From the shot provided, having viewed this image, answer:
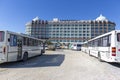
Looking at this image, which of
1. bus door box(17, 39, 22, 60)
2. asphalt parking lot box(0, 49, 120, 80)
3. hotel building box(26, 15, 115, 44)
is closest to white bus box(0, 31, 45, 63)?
bus door box(17, 39, 22, 60)

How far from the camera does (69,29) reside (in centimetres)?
13988

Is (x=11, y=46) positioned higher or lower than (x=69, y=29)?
lower

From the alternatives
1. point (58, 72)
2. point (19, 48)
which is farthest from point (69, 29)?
point (58, 72)

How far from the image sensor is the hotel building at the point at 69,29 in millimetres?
137125

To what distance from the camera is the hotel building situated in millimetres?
137125

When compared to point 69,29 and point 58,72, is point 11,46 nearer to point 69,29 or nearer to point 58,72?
point 58,72

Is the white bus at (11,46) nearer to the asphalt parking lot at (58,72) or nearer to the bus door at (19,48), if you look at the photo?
the bus door at (19,48)

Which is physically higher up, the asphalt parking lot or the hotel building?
the hotel building

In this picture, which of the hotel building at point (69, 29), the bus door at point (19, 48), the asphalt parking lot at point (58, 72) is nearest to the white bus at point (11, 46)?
the bus door at point (19, 48)

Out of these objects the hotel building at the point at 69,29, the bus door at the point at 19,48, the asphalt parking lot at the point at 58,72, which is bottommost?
the asphalt parking lot at the point at 58,72

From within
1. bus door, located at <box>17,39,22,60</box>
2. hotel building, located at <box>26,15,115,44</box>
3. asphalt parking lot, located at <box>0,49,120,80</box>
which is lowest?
asphalt parking lot, located at <box>0,49,120,80</box>

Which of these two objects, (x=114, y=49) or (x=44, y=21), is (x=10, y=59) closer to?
(x=114, y=49)

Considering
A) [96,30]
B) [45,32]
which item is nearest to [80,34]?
[96,30]

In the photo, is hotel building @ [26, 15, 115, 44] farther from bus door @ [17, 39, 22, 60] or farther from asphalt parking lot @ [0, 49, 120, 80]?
asphalt parking lot @ [0, 49, 120, 80]
